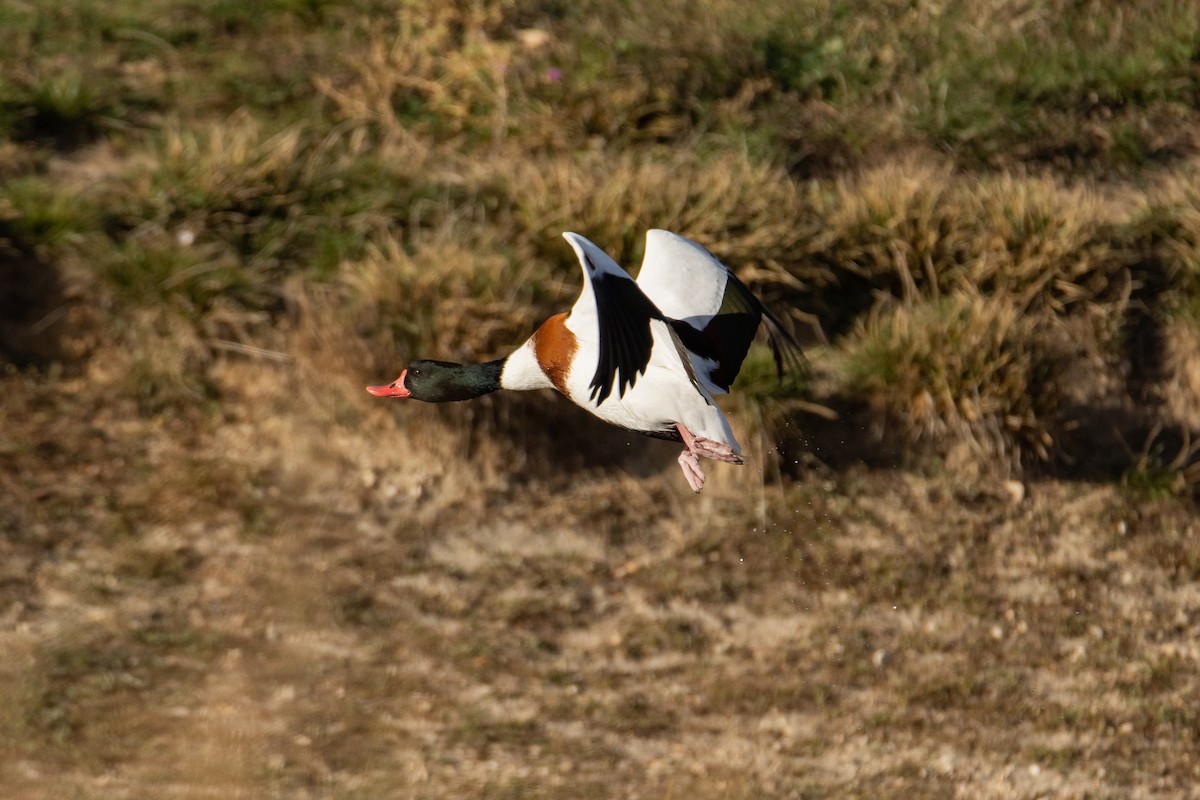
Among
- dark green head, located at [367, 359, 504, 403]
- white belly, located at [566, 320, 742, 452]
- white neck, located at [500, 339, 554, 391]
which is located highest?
white belly, located at [566, 320, 742, 452]

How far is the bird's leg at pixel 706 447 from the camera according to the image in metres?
4.61

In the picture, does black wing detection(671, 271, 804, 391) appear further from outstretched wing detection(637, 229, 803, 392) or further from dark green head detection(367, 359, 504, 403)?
dark green head detection(367, 359, 504, 403)

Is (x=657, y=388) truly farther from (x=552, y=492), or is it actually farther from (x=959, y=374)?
(x=959, y=374)

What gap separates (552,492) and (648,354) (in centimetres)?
317

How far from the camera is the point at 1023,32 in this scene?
8.63m

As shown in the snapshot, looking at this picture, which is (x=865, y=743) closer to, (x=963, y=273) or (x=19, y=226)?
(x=963, y=273)

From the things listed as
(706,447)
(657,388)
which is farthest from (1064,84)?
(657,388)

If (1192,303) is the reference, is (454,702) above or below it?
below

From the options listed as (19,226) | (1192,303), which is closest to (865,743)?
(1192,303)

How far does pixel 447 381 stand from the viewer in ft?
17.0

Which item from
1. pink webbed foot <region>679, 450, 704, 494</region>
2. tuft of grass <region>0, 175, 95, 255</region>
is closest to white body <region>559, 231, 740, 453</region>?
pink webbed foot <region>679, 450, 704, 494</region>

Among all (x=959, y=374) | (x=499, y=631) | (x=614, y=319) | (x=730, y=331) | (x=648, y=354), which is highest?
(x=614, y=319)

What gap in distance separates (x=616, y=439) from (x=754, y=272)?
1.14 m

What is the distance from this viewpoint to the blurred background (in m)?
7.09
